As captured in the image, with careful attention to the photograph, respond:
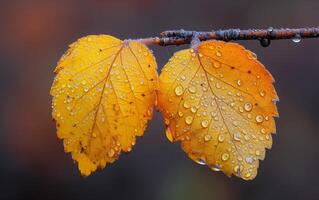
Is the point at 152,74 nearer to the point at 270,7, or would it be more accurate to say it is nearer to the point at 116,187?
the point at 116,187

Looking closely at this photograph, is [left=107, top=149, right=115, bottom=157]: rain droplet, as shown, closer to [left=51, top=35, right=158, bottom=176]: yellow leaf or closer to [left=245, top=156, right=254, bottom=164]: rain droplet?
[left=51, top=35, right=158, bottom=176]: yellow leaf

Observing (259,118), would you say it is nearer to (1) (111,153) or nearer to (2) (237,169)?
(2) (237,169)

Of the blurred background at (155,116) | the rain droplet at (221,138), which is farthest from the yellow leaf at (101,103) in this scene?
the blurred background at (155,116)

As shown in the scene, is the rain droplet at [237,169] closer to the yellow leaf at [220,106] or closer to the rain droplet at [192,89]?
the yellow leaf at [220,106]

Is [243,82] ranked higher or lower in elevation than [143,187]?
higher

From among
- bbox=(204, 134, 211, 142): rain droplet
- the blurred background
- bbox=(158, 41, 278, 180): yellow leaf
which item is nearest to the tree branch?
bbox=(158, 41, 278, 180): yellow leaf

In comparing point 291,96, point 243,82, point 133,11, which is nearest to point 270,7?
point 291,96

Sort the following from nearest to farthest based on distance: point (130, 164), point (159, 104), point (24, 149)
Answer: point (159, 104) < point (130, 164) < point (24, 149)
